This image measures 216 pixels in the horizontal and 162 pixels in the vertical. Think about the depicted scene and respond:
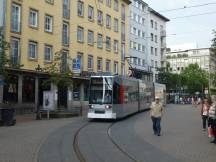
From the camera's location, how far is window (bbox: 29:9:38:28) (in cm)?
4036

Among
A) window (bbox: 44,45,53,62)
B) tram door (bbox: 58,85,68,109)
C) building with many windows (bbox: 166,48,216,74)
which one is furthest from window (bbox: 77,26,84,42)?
building with many windows (bbox: 166,48,216,74)

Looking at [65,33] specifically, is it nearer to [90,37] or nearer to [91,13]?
[90,37]

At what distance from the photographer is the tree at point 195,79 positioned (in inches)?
4286

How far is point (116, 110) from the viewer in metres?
27.4

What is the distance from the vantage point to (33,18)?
41000 millimetres

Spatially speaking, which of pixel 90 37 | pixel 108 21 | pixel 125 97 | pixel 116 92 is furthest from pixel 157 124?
pixel 108 21

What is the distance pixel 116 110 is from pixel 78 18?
24003 mm

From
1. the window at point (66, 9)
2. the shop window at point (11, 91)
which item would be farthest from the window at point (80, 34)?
the shop window at point (11, 91)

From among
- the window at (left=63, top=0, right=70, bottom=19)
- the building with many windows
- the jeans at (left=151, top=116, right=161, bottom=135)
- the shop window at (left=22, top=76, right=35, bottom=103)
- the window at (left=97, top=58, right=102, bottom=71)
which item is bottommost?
the jeans at (left=151, top=116, right=161, bottom=135)

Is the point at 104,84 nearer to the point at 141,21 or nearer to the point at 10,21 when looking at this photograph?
the point at 10,21

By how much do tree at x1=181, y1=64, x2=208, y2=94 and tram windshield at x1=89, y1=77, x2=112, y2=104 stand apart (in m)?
81.3

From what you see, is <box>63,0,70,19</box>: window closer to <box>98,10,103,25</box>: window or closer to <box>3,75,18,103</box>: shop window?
<box>98,10,103,25</box>: window

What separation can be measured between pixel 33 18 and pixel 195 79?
245ft

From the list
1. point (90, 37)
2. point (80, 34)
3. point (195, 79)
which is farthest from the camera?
point (195, 79)
